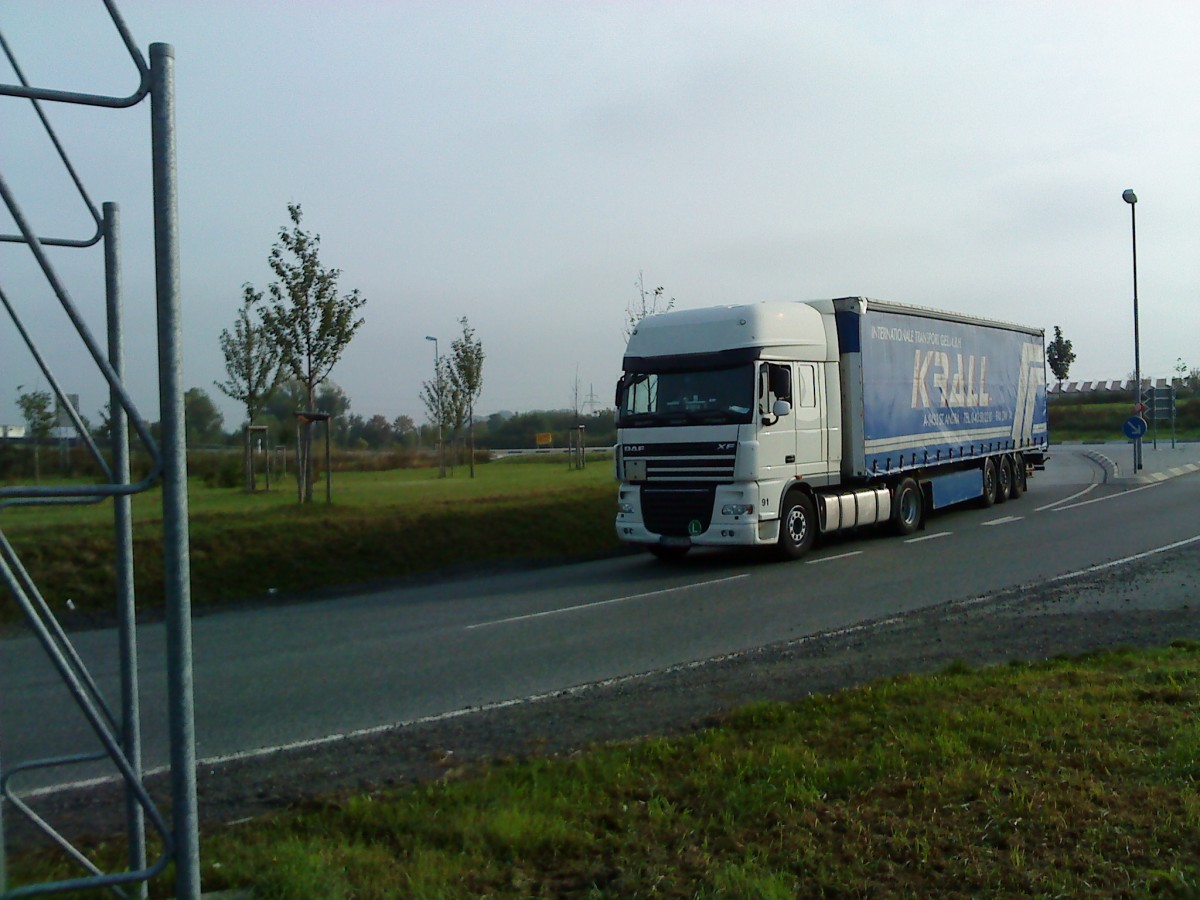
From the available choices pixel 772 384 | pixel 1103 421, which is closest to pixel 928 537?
pixel 772 384

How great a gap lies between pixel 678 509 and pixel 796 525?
78.5 inches

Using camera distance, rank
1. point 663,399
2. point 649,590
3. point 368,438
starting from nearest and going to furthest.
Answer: point 649,590 < point 663,399 < point 368,438

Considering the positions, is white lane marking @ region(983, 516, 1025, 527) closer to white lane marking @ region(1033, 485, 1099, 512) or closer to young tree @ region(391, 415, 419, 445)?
white lane marking @ region(1033, 485, 1099, 512)

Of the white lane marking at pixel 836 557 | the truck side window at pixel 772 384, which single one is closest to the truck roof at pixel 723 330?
the truck side window at pixel 772 384

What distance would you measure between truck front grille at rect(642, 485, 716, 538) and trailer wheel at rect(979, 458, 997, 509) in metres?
10.5

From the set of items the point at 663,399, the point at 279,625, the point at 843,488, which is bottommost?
the point at 279,625

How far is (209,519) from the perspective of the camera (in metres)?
19.4

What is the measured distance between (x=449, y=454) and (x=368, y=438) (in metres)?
3.86

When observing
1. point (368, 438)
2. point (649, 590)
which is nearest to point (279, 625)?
point (649, 590)

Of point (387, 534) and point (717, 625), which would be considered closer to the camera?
point (717, 625)

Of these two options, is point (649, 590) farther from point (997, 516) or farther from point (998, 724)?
point (997, 516)

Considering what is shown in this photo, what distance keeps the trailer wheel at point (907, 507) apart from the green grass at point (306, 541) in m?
5.08

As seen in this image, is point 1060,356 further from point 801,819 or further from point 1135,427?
point 801,819

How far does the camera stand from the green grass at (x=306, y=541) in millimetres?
14305
